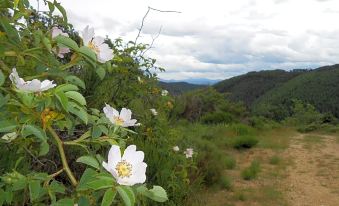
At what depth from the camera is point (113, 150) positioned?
1.00m

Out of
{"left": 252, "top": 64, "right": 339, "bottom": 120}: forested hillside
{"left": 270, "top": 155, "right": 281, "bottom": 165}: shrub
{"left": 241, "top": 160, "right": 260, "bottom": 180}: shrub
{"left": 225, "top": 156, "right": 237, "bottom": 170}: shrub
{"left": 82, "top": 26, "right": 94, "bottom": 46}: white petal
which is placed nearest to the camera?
{"left": 82, "top": 26, "right": 94, "bottom": 46}: white petal

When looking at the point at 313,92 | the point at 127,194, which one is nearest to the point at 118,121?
the point at 127,194

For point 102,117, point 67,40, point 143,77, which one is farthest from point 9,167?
point 143,77

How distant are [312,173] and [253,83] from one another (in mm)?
33215

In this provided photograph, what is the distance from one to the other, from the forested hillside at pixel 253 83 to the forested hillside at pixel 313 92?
1.69m

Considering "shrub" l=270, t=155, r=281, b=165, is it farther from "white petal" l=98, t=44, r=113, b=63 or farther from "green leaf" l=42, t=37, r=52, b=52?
"green leaf" l=42, t=37, r=52, b=52

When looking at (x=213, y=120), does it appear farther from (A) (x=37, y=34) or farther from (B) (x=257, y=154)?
(A) (x=37, y=34)

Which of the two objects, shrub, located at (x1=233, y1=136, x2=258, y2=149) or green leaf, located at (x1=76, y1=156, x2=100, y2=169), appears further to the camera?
shrub, located at (x1=233, y1=136, x2=258, y2=149)

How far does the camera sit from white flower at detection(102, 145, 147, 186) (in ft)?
3.03

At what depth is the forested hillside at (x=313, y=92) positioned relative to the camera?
90.0ft

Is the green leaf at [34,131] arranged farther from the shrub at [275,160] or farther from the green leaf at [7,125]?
the shrub at [275,160]

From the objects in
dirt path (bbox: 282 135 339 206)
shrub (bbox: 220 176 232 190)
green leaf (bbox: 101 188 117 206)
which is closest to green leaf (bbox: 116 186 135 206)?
green leaf (bbox: 101 188 117 206)

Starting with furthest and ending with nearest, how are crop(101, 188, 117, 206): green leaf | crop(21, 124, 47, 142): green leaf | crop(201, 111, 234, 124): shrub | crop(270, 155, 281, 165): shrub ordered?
crop(201, 111, 234, 124): shrub
crop(270, 155, 281, 165): shrub
crop(21, 124, 47, 142): green leaf
crop(101, 188, 117, 206): green leaf

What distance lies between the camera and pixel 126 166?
976mm
